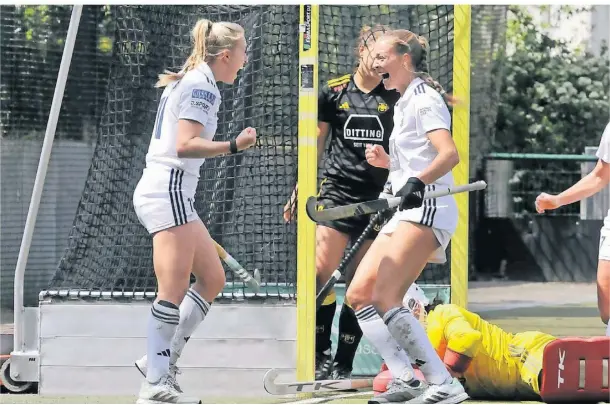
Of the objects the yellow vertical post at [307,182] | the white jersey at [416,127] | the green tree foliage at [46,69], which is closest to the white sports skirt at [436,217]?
the white jersey at [416,127]

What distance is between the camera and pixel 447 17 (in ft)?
22.0

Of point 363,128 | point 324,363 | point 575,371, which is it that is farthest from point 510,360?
point 363,128

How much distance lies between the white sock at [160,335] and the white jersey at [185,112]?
64 cm

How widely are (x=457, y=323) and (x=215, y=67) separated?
1.75 metres

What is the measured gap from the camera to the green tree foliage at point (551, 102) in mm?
16906

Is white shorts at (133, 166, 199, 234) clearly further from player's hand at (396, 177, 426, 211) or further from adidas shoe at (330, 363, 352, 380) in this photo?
adidas shoe at (330, 363, 352, 380)

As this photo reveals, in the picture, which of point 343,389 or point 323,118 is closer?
point 343,389

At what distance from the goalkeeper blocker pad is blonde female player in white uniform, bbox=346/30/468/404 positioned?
49cm

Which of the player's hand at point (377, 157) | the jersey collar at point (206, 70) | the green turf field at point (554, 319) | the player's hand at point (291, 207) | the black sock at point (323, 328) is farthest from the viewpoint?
the green turf field at point (554, 319)

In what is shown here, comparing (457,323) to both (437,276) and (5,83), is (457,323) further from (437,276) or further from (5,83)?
(5,83)

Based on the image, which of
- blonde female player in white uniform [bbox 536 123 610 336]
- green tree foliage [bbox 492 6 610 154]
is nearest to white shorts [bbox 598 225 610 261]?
blonde female player in white uniform [bbox 536 123 610 336]

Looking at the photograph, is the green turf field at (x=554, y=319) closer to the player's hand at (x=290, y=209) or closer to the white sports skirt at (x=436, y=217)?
the player's hand at (x=290, y=209)

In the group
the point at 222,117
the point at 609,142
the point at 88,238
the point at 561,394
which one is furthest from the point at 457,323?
the point at 88,238

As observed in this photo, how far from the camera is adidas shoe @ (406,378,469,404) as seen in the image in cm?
555
